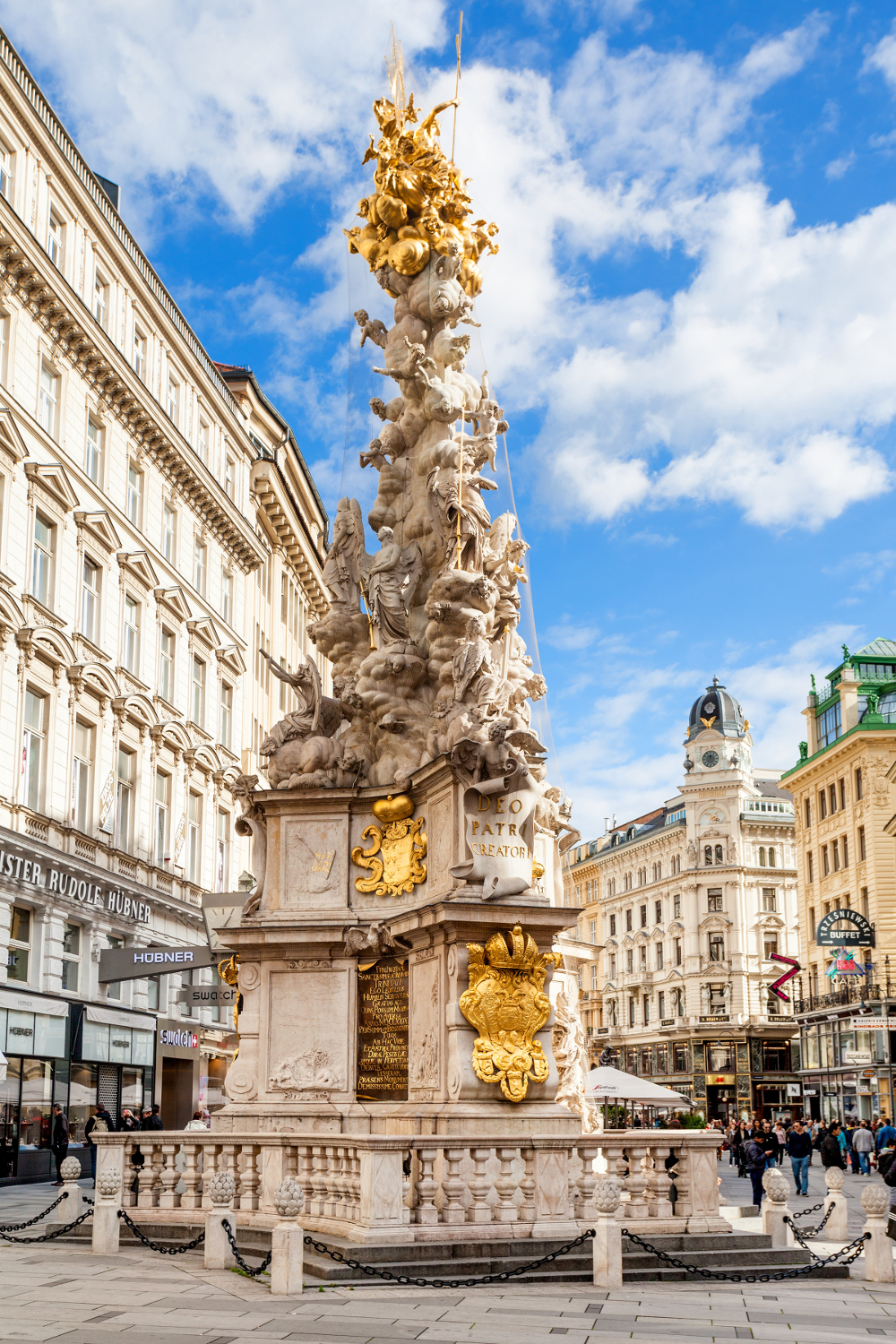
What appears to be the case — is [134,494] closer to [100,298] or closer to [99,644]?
[100,298]

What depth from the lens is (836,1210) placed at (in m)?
16.0

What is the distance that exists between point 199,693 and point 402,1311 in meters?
33.9

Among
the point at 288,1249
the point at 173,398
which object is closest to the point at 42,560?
the point at 173,398

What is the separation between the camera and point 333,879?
1606 centimetres

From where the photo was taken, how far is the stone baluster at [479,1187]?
1202 centimetres

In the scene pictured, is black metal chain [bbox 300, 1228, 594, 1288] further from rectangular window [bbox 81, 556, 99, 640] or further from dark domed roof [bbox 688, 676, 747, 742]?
dark domed roof [bbox 688, 676, 747, 742]

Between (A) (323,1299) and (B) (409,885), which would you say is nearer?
(A) (323,1299)

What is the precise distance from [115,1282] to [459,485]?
9.73m

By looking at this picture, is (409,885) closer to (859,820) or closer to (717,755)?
(859,820)

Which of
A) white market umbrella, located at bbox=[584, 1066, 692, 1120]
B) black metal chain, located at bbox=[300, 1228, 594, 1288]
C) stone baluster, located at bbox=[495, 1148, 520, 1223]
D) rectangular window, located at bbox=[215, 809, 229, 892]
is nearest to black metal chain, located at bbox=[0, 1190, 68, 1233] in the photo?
black metal chain, located at bbox=[300, 1228, 594, 1288]

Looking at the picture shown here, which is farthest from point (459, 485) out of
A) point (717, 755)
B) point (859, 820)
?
point (717, 755)

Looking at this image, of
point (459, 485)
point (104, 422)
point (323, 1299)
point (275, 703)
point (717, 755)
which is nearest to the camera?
point (323, 1299)

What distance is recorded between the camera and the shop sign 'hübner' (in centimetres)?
2796

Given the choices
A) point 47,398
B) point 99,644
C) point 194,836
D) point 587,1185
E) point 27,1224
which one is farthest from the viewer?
point 194,836
